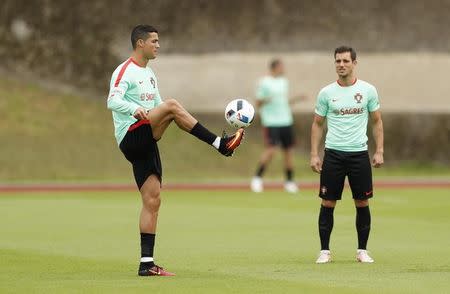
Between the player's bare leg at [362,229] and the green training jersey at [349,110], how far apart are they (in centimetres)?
61

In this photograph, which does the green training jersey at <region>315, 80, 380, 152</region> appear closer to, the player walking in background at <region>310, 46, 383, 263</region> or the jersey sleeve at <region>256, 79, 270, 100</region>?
the player walking in background at <region>310, 46, 383, 263</region>

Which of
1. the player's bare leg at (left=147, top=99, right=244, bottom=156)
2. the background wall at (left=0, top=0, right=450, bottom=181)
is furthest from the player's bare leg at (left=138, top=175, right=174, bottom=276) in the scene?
the background wall at (left=0, top=0, right=450, bottom=181)

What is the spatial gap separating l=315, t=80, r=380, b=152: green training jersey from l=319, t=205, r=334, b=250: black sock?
67cm

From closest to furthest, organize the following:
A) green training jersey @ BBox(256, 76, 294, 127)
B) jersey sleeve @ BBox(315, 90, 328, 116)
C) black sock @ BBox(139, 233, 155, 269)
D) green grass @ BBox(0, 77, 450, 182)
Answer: black sock @ BBox(139, 233, 155, 269) → jersey sleeve @ BBox(315, 90, 328, 116) → green training jersey @ BBox(256, 76, 294, 127) → green grass @ BBox(0, 77, 450, 182)

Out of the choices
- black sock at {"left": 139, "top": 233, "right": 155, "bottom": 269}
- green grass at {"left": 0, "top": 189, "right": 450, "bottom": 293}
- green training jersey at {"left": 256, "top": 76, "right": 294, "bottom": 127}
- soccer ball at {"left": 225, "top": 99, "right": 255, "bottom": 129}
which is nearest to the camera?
green grass at {"left": 0, "top": 189, "right": 450, "bottom": 293}

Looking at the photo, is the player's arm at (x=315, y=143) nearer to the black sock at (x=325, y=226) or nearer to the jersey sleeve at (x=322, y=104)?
the jersey sleeve at (x=322, y=104)

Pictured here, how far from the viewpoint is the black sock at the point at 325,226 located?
519 inches

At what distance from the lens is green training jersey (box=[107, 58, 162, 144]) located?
12.0 meters

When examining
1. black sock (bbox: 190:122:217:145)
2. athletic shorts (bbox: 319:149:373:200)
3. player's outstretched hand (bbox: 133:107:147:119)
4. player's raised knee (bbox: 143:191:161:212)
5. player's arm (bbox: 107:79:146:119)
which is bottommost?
player's raised knee (bbox: 143:191:161:212)

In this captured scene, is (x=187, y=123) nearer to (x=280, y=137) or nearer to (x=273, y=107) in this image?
(x=280, y=137)

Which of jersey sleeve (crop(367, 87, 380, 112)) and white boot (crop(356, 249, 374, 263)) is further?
jersey sleeve (crop(367, 87, 380, 112))

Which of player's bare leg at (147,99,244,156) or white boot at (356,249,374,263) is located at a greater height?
player's bare leg at (147,99,244,156)

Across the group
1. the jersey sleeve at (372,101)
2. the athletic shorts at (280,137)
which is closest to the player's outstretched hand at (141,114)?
the jersey sleeve at (372,101)

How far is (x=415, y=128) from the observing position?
3384 centimetres
